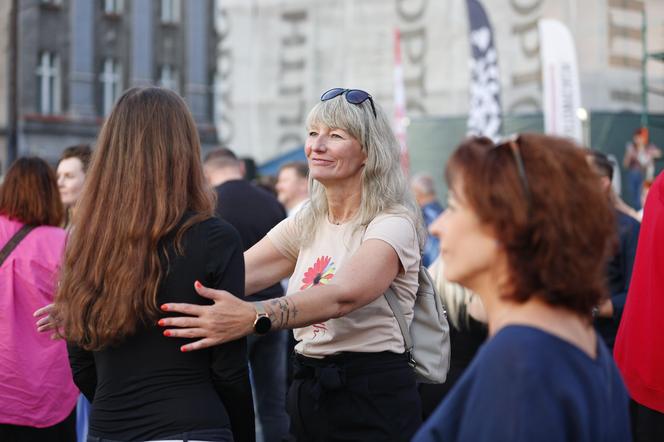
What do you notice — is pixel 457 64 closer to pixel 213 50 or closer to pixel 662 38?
pixel 662 38

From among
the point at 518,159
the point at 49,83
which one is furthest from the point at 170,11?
the point at 518,159

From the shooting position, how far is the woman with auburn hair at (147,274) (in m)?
2.80

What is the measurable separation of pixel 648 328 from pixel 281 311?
1.36 m

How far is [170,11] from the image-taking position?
3600 cm

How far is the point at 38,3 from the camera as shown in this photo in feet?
105

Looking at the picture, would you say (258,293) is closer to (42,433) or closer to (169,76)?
(42,433)

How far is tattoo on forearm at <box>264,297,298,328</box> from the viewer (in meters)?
2.96

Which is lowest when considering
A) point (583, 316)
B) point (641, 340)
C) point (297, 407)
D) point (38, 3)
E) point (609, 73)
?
point (297, 407)

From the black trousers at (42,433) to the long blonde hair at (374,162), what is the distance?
1.79 m

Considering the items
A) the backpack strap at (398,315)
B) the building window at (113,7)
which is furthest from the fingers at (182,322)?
the building window at (113,7)

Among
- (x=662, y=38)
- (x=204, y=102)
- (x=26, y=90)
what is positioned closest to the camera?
(x=662, y=38)

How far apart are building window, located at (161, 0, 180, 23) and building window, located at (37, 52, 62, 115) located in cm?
483

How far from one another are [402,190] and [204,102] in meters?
33.1

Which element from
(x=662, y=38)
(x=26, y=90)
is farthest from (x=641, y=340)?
(x=26, y=90)
